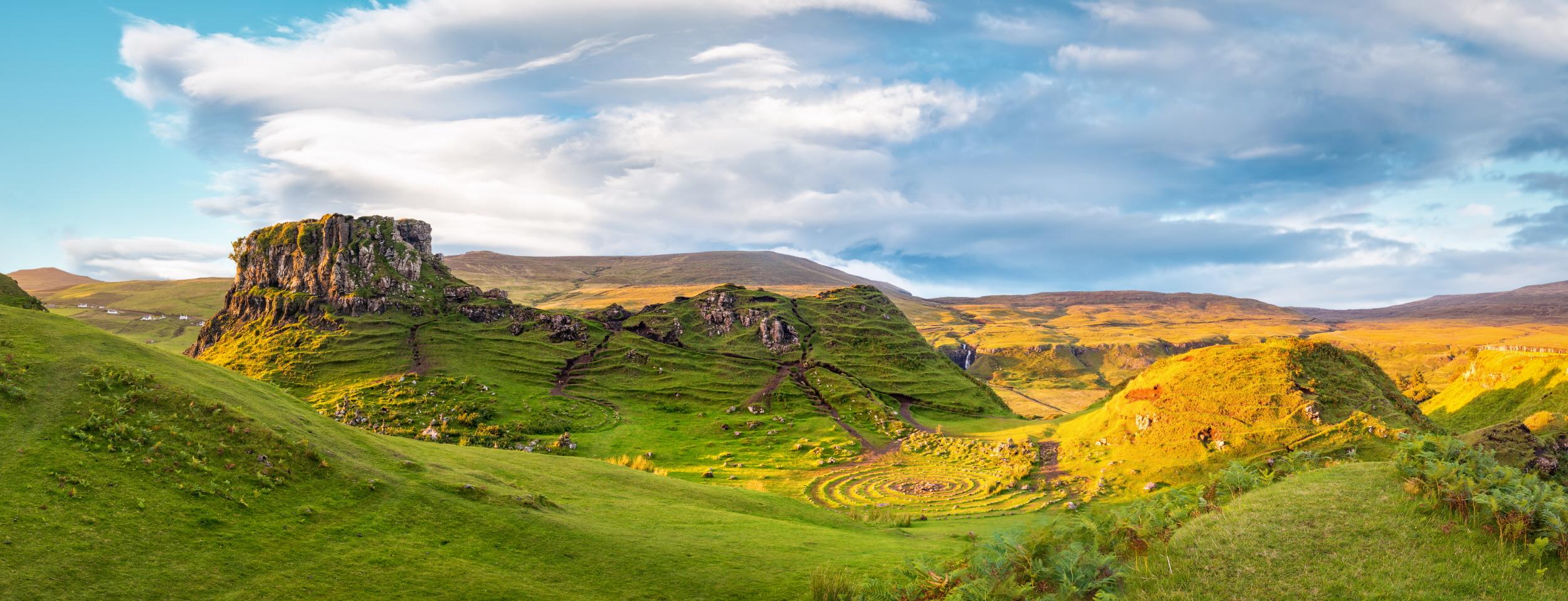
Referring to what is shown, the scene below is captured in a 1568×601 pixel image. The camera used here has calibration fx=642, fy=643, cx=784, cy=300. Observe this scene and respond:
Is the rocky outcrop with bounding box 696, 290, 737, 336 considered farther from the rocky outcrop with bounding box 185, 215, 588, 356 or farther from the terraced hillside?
the rocky outcrop with bounding box 185, 215, 588, 356

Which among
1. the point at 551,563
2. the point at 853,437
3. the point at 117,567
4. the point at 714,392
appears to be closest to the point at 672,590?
the point at 551,563

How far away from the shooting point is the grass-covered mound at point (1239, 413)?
55.3m

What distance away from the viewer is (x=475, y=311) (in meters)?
146

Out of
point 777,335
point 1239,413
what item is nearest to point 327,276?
point 777,335

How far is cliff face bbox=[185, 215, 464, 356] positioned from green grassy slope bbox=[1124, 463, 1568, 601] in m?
152

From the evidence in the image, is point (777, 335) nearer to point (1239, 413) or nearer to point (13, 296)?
point (1239, 413)

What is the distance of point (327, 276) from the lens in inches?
5463

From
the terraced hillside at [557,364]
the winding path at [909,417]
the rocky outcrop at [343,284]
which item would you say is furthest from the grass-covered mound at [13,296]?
the rocky outcrop at [343,284]

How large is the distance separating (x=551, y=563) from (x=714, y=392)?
111 m

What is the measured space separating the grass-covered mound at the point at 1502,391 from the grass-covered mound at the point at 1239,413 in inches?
338

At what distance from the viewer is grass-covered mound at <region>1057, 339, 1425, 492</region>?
5531cm

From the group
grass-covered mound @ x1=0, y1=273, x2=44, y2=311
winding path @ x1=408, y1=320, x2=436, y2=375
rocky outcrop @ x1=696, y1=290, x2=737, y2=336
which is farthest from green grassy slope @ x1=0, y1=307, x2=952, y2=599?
rocky outcrop @ x1=696, y1=290, x2=737, y2=336

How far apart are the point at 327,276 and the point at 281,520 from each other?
143910mm

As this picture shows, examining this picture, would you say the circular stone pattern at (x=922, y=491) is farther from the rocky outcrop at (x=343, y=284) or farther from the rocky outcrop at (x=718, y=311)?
the rocky outcrop at (x=343, y=284)
